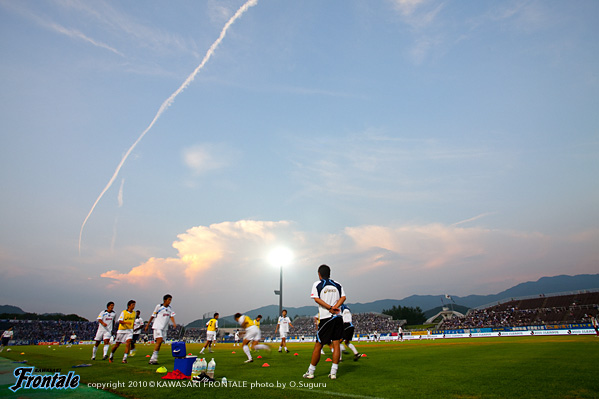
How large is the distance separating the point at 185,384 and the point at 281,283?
156 ft

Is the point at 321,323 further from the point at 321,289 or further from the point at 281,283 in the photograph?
the point at 281,283

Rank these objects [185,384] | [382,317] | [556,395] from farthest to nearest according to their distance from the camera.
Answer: [382,317] → [185,384] → [556,395]

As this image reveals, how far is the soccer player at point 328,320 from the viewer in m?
6.62

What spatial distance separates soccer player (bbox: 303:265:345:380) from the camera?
662 cm

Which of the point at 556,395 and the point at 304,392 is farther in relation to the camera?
the point at 304,392

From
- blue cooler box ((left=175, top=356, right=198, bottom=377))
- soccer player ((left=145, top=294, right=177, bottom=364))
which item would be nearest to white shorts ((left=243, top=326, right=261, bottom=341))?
soccer player ((left=145, top=294, right=177, bottom=364))

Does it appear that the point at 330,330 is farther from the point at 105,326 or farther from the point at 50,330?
the point at 50,330

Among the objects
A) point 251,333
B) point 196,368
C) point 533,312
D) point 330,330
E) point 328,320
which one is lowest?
point 533,312

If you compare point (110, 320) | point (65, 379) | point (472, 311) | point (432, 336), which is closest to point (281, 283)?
point (432, 336)

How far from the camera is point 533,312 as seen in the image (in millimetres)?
49688

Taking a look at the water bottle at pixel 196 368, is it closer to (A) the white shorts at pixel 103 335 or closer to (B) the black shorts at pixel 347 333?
(B) the black shorts at pixel 347 333

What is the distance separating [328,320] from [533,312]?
57.5m

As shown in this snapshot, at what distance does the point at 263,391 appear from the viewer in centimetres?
534

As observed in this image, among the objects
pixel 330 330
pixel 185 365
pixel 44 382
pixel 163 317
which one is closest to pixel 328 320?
pixel 330 330
